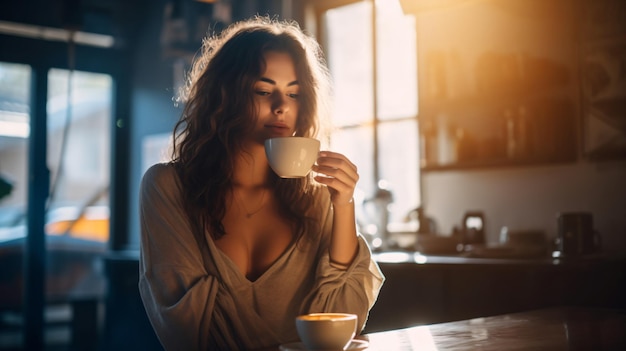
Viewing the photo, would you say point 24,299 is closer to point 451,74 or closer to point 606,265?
point 451,74

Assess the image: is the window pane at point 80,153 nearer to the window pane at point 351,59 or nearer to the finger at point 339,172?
the window pane at point 351,59

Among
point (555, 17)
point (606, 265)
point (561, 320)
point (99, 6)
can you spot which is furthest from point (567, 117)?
point (99, 6)

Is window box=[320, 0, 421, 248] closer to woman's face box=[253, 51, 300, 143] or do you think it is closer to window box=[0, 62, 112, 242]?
window box=[0, 62, 112, 242]

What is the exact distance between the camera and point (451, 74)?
4.39 meters

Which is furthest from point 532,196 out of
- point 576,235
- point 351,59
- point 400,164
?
point 351,59

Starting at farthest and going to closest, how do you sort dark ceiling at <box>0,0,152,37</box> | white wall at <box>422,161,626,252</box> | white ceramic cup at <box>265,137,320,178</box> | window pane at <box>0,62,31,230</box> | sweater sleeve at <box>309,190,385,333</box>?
window pane at <box>0,62,31,230</box>
dark ceiling at <box>0,0,152,37</box>
white wall at <box>422,161,626,252</box>
sweater sleeve at <box>309,190,385,333</box>
white ceramic cup at <box>265,137,320,178</box>

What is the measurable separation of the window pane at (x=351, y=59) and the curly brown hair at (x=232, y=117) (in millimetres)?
3338

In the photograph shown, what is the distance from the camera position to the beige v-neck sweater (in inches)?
55.9

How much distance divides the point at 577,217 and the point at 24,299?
4692mm

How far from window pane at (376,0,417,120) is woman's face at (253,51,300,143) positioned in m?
3.17

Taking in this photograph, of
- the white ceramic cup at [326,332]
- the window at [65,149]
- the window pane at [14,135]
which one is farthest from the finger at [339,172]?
the window pane at [14,135]

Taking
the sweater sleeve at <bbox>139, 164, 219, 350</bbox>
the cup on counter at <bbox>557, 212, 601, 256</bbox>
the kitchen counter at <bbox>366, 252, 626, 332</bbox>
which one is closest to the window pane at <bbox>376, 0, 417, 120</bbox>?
the kitchen counter at <bbox>366, 252, 626, 332</bbox>

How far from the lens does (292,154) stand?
1371mm

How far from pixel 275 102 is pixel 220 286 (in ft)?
1.43
